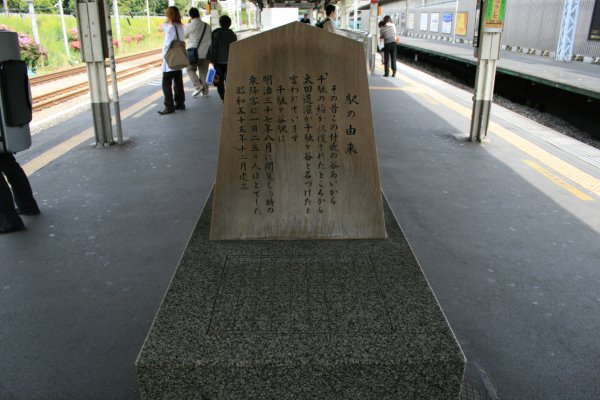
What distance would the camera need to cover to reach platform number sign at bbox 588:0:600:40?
613 inches

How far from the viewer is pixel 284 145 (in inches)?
103

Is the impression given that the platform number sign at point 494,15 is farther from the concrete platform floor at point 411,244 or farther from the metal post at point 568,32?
the metal post at point 568,32

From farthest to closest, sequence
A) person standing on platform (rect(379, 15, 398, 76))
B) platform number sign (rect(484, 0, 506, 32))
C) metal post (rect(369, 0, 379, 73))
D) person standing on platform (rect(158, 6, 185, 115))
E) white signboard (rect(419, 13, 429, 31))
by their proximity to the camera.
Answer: white signboard (rect(419, 13, 429, 31))
metal post (rect(369, 0, 379, 73))
person standing on platform (rect(379, 15, 398, 76))
person standing on platform (rect(158, 6, 185, 115))
platform number sign (rect(484, 0, 506, 32))

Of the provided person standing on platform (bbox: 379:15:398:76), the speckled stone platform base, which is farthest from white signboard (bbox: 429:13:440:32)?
the speckled stone platform base

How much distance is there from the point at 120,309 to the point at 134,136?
4.25 meters

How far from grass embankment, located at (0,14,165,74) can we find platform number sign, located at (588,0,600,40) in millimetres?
18498

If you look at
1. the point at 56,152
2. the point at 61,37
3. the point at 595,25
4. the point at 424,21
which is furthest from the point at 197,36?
the point at 424,21

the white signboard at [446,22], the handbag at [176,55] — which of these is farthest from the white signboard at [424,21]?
the handbag at [176,55]

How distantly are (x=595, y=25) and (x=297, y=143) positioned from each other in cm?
1672

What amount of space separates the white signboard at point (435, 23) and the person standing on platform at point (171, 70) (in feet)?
91.2

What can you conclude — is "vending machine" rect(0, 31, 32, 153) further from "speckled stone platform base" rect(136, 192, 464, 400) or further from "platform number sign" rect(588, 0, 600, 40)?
"platform number sign" rect(588, 0, 600, 40)

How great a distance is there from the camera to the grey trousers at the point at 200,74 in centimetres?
944

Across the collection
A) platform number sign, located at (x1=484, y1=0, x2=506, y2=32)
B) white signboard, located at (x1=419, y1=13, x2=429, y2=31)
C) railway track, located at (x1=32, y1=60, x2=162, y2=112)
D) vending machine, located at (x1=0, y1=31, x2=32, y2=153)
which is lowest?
railway track, located at (x1=32, y1=60, x2=162, y2=112)

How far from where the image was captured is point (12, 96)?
3375 mm
